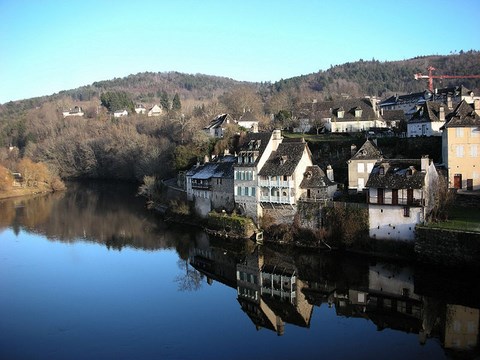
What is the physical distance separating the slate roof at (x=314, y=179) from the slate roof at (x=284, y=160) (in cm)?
149

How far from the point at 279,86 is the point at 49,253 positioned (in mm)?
125245

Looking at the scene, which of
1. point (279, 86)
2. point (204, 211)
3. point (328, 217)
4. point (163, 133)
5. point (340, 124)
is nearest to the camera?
point (328, 217)

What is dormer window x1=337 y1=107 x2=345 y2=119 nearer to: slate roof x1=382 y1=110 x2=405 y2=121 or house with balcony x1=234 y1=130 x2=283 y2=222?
slate roof x1=382 y1=110 x2=405 y2=121

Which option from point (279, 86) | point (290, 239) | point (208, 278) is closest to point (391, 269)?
point (290, 239)

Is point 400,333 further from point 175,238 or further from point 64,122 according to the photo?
point 64,122

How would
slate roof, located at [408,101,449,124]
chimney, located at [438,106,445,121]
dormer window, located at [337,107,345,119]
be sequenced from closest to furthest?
1. slate roof, located at [408,101,449,124]
2. chimney, located at [438,106,445,121]
3. dormer window, located at [337,107,345,119]

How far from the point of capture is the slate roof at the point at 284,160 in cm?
4225

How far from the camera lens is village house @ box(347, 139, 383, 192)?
43.7m

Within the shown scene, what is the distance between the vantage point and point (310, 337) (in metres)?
24.8

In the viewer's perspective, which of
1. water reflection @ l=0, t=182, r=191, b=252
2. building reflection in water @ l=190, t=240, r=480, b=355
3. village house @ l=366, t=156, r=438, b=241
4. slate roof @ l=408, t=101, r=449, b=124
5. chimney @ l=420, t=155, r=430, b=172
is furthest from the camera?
slate roof @ l=408, t=101, r=449, b=124

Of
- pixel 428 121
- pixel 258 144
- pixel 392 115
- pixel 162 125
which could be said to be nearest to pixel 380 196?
pixel 258 144

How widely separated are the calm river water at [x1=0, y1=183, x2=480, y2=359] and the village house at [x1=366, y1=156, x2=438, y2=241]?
2603 mm

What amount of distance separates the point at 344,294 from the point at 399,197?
30.4 ft

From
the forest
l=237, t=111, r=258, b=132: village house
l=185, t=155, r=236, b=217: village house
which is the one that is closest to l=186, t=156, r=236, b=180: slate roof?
l=185, t=155, r=236, b=217: village house
